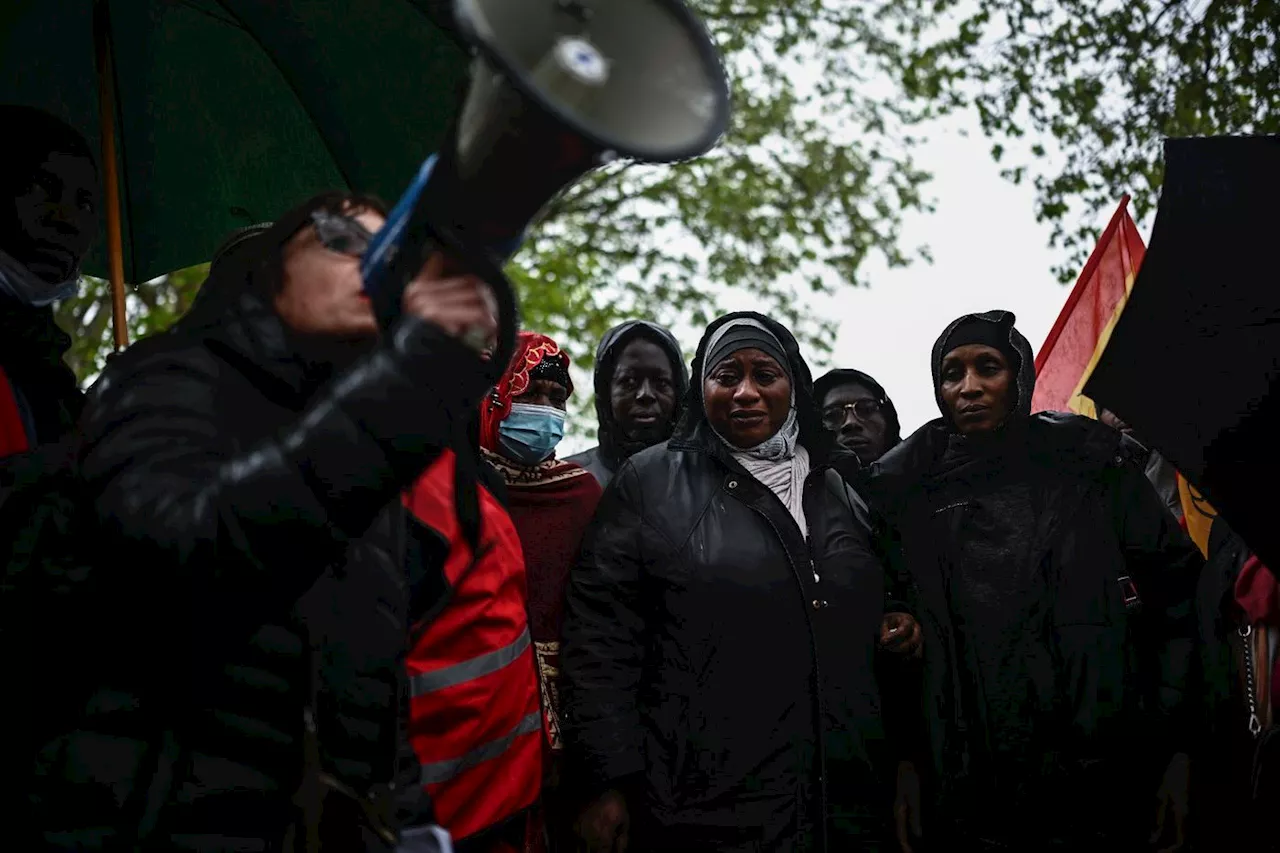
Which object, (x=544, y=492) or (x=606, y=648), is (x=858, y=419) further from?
(x=606, y=648)

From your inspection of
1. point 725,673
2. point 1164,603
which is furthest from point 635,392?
point 1164,603

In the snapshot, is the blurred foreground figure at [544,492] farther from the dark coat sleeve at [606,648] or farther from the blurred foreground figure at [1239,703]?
the blurred foreground figure at [1239,703]

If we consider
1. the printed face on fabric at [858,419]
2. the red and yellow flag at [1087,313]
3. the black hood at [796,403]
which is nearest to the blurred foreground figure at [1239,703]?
the black hood at [796,403]

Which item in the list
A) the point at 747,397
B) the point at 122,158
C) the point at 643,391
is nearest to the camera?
the point at 122,158

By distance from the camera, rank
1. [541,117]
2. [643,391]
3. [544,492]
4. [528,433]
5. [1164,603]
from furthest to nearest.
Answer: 1. [643,391]
2. [528,433]
3. [544,492]
4. [1164,603]
5. [541,117]

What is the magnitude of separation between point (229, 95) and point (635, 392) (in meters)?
2.24

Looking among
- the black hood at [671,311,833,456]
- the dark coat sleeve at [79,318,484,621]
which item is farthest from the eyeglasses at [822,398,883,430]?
the dark coat sleeve at [79,318,484,621]

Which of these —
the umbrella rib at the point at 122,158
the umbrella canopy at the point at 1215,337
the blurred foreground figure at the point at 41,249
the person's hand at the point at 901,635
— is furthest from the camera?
the person's hand at the point at 901,635

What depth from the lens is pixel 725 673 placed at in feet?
11.8

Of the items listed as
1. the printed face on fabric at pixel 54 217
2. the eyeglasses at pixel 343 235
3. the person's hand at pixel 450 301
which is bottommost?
the person's hand at pixel 450 301

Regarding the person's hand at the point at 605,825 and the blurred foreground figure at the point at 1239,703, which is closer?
the person's hand at the point at 605,825

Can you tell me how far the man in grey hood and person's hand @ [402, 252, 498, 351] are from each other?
358 centimetres

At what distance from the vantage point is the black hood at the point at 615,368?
5164 millimetres

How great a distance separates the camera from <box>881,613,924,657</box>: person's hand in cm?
385
